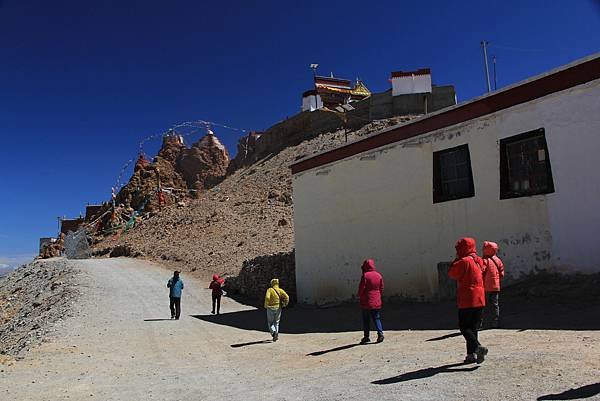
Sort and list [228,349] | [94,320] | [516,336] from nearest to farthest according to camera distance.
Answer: [516,336]
[228,349]
[94,320]

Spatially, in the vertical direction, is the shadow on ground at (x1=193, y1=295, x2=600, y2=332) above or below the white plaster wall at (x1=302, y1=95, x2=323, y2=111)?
below

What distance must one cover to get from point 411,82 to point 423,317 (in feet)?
123

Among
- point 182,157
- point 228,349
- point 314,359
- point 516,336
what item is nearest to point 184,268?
point 228,349

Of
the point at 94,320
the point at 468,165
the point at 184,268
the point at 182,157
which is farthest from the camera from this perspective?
the point at 182,157

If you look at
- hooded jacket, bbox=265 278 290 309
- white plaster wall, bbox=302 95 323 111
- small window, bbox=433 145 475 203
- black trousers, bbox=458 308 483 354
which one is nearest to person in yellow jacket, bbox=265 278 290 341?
hooded jacket, bbox=265 278 290 309

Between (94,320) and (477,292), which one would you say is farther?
(94,320)

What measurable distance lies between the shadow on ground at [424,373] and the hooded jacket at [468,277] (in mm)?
747

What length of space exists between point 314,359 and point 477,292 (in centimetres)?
345

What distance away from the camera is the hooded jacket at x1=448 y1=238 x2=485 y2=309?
6113 millimetres

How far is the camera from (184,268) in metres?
29.6

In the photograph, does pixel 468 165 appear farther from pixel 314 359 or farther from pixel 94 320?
pixel 94 320

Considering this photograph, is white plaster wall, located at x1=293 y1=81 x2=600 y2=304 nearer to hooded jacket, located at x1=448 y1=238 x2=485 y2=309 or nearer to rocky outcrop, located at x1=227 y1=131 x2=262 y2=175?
hooded jacket, located at x1=448 y1=238 x2=485 y2=309

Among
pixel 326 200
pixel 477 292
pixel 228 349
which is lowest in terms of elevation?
pixel 228 349

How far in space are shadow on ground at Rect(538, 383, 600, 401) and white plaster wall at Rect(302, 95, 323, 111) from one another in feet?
171
